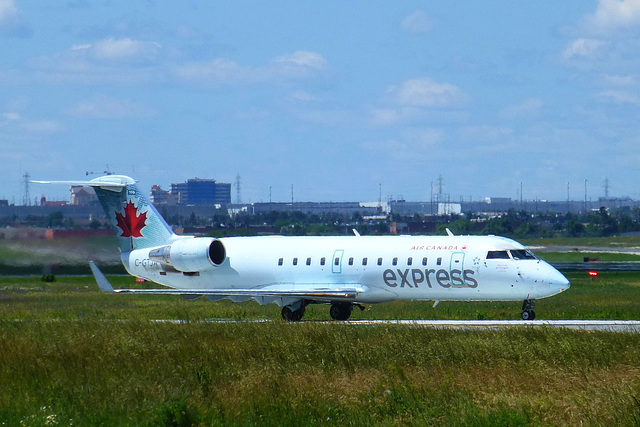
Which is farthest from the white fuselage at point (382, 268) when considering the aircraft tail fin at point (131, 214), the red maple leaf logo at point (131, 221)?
the red maple leaf logo at point (131, 221)

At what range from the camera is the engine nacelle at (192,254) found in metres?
34.7

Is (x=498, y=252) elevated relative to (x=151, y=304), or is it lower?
elevated

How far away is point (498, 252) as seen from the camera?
3056 cm

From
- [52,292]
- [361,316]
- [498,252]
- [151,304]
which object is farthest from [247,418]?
[52,292]

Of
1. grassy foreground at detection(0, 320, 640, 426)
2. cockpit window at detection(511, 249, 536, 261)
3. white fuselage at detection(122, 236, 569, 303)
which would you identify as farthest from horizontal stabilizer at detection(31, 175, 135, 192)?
cockpit window at detection(511, 249, 536, 261)

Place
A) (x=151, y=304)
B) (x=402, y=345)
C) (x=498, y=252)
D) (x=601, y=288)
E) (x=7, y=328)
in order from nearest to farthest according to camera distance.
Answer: (x=402, y=345) < (x=7, y=328) < (x=498, y=252) < (x=151, y=304) < (x=601, y=288)

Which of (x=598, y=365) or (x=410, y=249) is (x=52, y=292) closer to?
(x=410, y=249)

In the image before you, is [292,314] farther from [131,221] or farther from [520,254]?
[520,254]

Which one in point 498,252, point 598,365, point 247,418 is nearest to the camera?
point 247,418

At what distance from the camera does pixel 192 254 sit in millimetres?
34688

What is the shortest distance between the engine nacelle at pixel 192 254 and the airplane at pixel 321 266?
0.12 ft

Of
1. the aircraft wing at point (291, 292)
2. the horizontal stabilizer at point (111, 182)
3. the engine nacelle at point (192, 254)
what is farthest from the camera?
the horizontal stabilizer at point (111, 182)

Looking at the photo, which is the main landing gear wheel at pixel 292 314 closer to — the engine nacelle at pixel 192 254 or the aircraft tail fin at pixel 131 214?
the engine nacelle at pixel 192 254

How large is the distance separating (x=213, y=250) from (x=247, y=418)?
A: 19.9 metres
